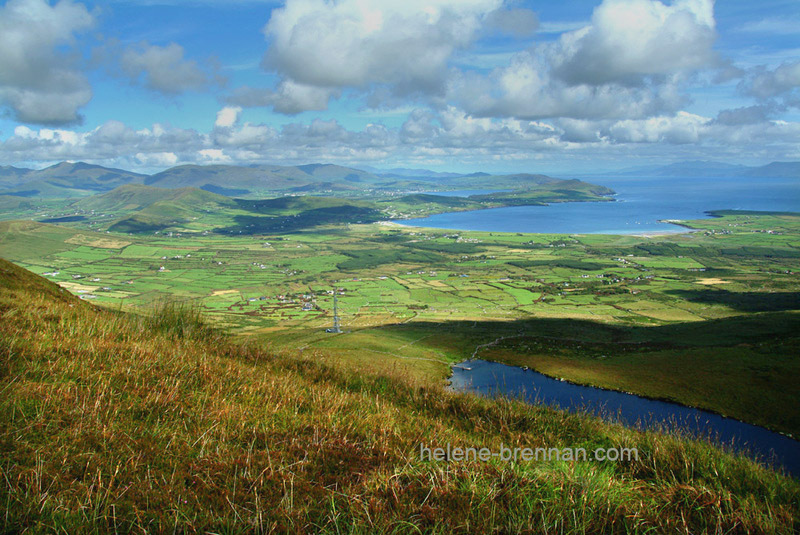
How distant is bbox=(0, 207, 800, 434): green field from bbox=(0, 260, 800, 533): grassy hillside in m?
4.43

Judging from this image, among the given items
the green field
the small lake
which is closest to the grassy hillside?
the green field

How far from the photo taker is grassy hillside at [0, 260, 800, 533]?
3037 mm

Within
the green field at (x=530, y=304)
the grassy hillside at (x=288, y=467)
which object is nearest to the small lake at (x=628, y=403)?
the green field at (x=530, y=304)

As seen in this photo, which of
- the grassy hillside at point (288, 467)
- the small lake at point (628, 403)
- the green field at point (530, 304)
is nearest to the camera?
the grassy hillside at point (288, 467)

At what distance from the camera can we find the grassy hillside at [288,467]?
304 centimetres

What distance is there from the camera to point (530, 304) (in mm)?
107188

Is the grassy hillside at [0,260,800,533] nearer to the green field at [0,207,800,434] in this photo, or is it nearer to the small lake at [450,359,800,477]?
the green field at [0,207,800,434]

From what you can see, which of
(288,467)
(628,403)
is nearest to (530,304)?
(628,403)

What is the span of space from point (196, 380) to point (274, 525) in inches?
145

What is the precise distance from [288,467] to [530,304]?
10894 centimetres

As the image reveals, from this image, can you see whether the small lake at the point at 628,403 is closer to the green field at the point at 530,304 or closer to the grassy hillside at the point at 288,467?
the green field at the point at 530,304

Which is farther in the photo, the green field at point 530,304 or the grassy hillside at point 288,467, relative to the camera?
the green field at point 530,304

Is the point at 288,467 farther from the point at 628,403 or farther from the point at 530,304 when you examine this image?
the point at 530,304

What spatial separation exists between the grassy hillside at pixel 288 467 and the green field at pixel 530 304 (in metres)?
4.43
